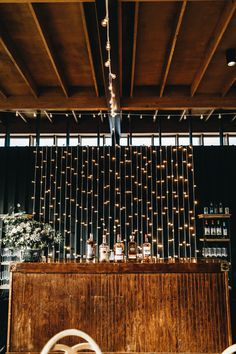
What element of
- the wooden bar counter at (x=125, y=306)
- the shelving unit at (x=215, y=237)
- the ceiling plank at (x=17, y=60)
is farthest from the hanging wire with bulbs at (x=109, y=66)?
the shelving unit at (x=215, y=237)

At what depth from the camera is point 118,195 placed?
756cm

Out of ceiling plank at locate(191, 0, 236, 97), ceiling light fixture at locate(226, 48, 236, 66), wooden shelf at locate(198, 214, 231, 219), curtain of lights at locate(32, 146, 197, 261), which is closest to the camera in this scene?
ceiling plank at locate(191, 0, 236, 97)

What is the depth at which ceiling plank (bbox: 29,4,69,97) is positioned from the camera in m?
4.07

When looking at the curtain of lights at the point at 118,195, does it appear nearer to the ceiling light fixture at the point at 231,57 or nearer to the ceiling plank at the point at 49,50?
the ceiling plank at the point at 49,50

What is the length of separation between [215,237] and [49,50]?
4.74m

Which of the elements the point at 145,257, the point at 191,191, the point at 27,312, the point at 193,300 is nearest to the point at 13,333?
the point at 27,312

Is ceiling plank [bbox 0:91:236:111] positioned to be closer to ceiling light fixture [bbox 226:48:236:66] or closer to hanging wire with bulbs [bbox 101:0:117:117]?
hanging wire with bulbs [bbox 101:0:117:117]

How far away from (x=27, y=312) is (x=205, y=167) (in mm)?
5270

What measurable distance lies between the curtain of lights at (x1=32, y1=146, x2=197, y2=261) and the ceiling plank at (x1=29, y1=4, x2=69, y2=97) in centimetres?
198

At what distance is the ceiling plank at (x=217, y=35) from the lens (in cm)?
398

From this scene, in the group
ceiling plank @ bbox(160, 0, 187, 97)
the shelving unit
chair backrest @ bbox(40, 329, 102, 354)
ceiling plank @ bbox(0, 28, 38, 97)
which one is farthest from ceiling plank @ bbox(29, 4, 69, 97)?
the shelving unit

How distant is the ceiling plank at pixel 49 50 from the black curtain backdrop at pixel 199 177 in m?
2.30

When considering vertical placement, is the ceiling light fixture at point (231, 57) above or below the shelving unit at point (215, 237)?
above

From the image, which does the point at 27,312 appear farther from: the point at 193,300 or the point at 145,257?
the point at 193,300
